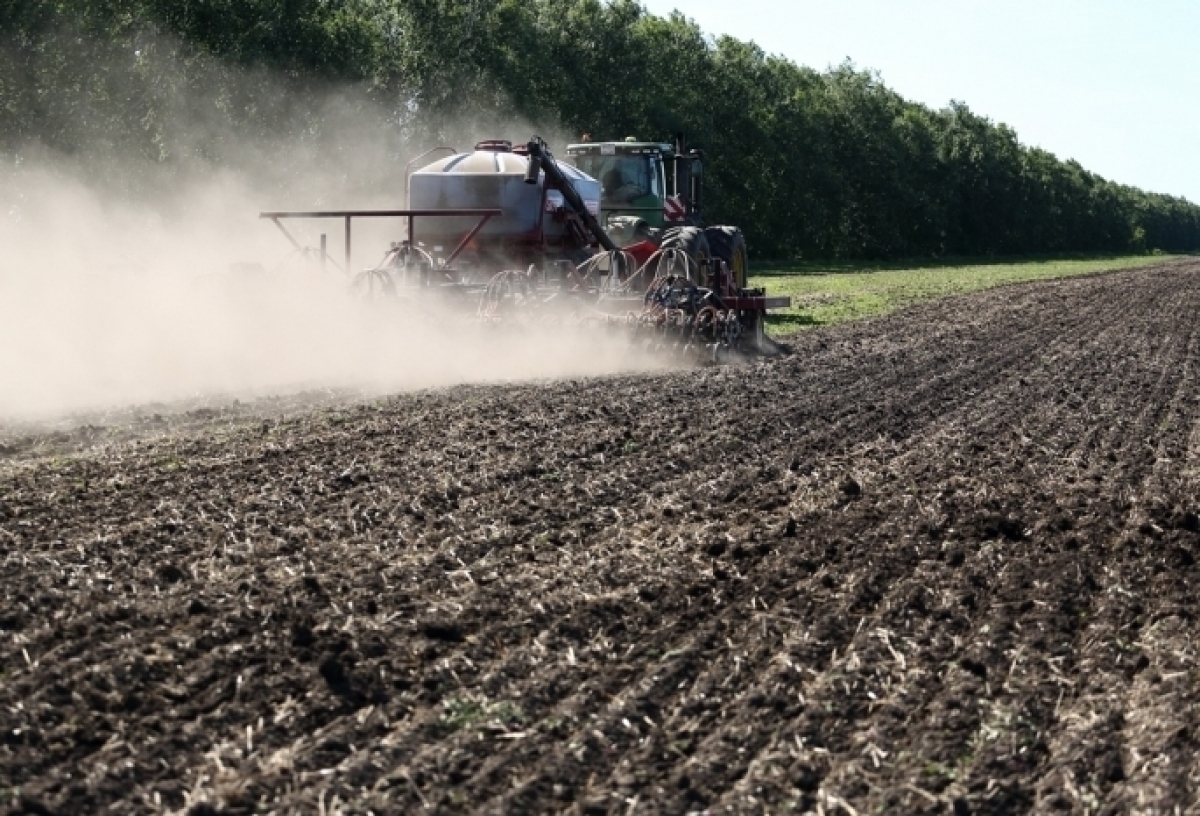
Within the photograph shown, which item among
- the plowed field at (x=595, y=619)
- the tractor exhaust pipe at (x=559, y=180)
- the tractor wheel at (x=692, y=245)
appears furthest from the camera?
the tractor wheel at (x=692, y=245)

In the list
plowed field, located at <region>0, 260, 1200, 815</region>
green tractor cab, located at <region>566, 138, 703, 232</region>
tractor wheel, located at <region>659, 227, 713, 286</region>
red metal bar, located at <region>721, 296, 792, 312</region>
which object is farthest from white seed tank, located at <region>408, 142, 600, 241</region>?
plowed field, located at <region>0, 260, 1200, 815</region>

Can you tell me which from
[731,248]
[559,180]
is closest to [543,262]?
[559,180]

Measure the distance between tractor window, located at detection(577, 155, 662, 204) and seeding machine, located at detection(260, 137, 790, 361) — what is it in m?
1.72

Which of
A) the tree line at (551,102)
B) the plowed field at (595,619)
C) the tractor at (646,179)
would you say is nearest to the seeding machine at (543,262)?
the tractor at (646,179)

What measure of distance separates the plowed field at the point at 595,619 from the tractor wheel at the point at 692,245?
708cm

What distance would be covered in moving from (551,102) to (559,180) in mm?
36464

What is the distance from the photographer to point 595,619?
642 cm

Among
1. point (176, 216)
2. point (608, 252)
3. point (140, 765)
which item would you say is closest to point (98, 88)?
point (176, 216)

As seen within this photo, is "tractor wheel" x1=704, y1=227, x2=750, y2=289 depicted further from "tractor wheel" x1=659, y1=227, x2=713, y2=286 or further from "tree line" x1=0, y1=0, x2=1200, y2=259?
"tree line" x1=0, y1=0, x2=1200, y2=259

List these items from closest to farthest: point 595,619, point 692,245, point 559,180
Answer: point 595,619 < point 559,180 < point 692,245

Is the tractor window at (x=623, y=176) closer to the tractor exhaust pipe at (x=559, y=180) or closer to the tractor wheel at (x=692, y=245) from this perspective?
the tractor wheel at (x=692, y=245)

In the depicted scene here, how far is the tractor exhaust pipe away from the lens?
18.1m

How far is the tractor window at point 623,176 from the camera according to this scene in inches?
880

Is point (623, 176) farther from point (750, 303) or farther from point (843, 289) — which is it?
point (843, 289)
